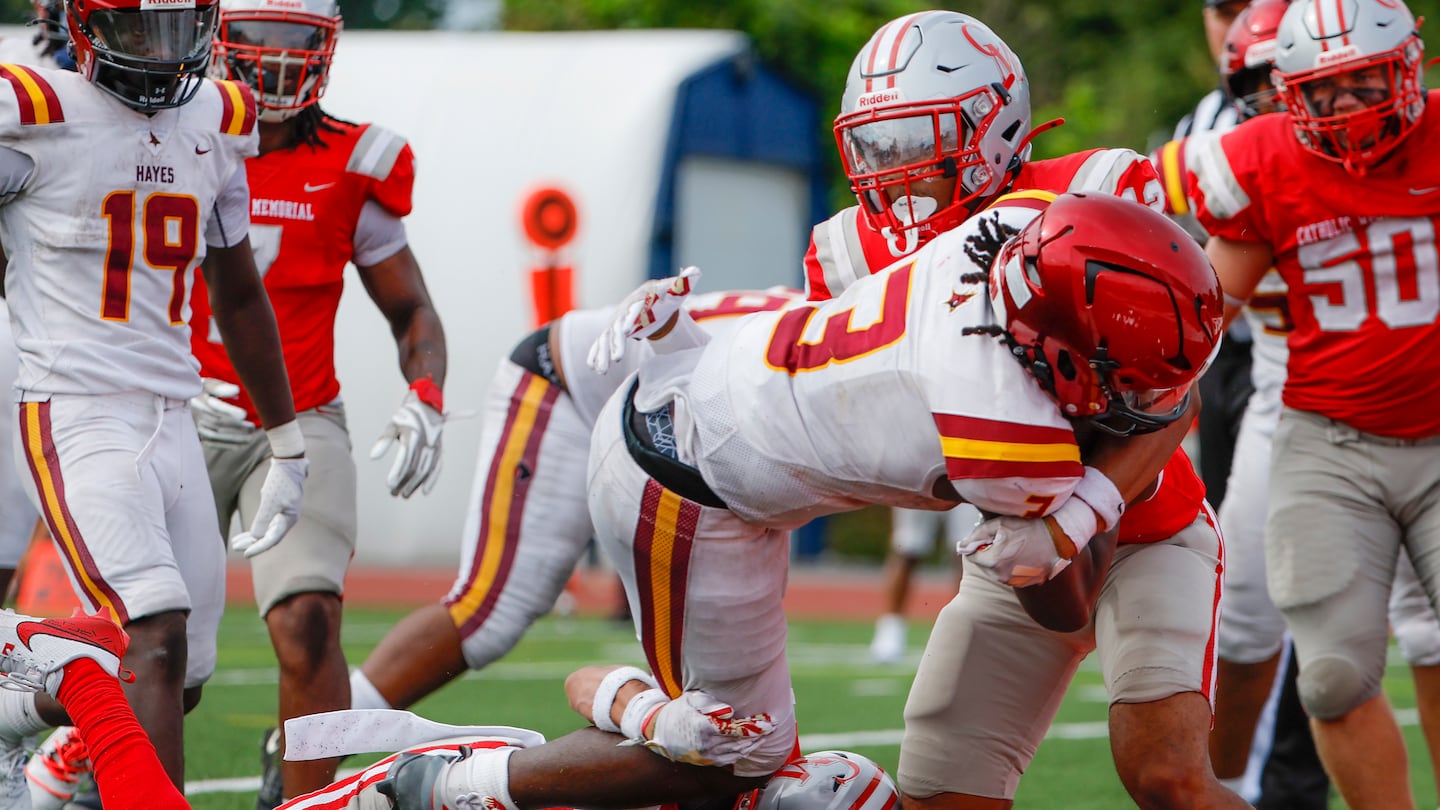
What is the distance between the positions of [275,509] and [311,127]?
1.05 m

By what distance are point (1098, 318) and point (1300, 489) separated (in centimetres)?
174

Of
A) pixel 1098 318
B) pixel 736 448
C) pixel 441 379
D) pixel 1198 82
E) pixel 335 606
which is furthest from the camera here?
pixel 1198 82

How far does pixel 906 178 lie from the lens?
323 cm

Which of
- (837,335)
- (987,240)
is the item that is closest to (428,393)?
(837,335)

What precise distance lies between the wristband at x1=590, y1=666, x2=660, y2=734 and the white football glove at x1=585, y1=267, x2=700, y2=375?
26.1 inches

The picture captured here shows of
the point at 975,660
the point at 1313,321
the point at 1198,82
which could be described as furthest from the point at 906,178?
the point at 1198,82

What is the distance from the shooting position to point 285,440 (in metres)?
3.78

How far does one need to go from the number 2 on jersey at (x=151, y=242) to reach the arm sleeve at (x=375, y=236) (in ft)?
2.82

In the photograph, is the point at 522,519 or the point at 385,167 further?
the point at 522,519

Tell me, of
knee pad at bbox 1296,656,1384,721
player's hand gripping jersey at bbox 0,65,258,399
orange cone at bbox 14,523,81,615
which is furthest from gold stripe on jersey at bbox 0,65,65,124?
knee pad at bbox 1296,656,1384,721

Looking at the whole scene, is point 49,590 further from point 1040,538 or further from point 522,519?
point 1040,538

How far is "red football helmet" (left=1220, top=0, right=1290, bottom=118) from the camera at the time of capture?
4.94m

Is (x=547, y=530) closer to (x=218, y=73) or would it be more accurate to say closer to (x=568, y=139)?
(x=218, y=73)

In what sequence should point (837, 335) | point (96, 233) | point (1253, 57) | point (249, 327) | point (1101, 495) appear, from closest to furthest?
point (1101, 495) < point (837, 335) < point (96, 233) < point (249, 327) < point (1253, 57)
